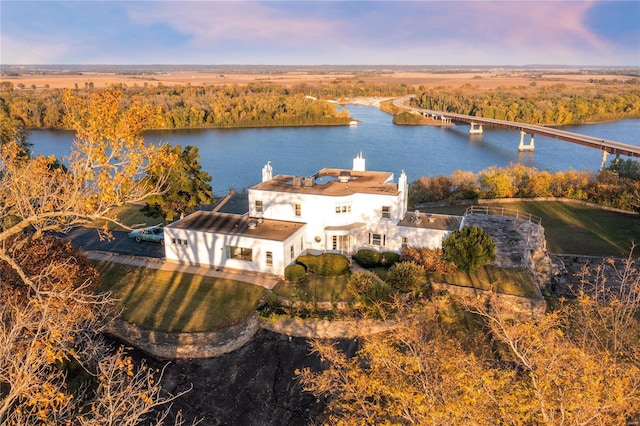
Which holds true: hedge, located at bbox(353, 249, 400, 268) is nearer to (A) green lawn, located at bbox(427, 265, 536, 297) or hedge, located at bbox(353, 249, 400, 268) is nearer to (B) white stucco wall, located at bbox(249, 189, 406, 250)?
(B) white stucco wall, located at bbox(249, 189, 406, 250)

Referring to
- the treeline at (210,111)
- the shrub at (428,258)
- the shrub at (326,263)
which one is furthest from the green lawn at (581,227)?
the treeline at (210,111)

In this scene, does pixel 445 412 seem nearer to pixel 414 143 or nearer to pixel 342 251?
pixel 342 251

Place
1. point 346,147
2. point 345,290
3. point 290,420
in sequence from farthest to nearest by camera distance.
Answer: point 346,147, point 345,290, point 290,420

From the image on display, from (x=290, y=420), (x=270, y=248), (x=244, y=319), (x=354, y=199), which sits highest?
(x=354, y=199)

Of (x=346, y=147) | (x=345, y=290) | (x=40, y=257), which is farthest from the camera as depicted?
(x=346, y=147)

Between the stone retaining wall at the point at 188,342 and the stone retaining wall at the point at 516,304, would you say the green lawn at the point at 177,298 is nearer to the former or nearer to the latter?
the stone retaining wall at the point at 188,342

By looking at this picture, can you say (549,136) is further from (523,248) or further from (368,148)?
(523,248)

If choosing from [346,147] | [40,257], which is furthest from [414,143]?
[40,257]
